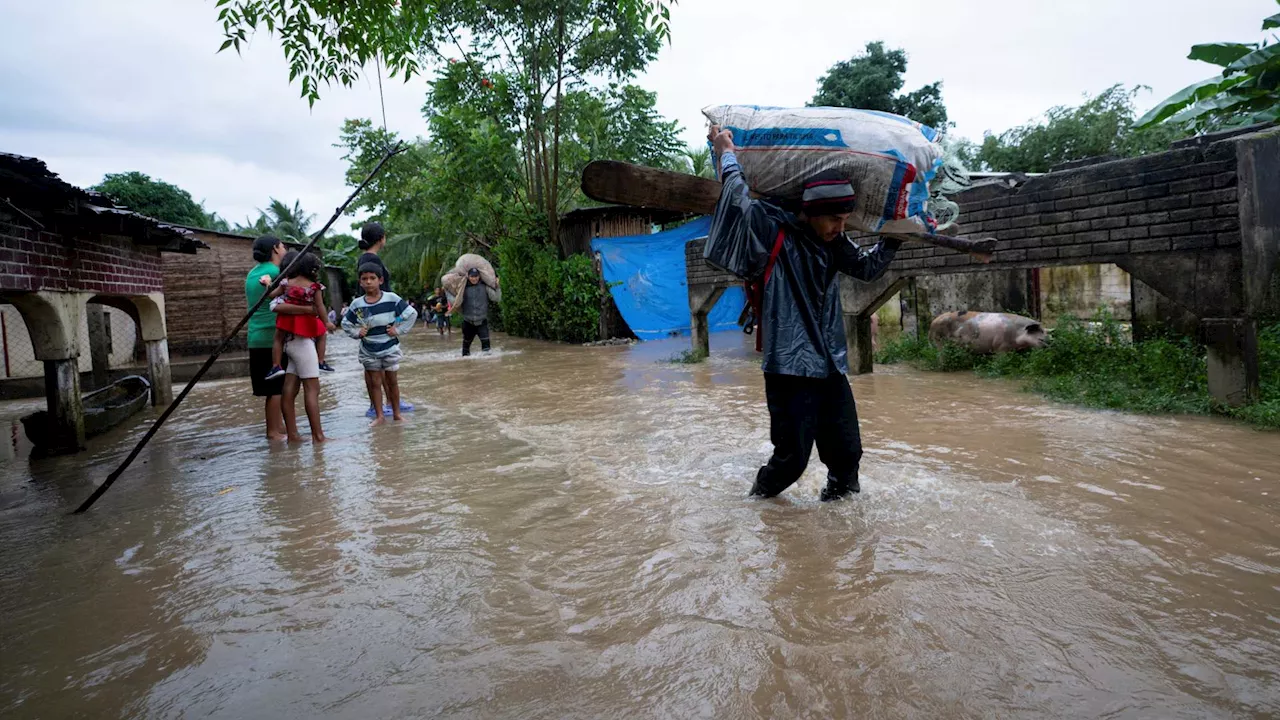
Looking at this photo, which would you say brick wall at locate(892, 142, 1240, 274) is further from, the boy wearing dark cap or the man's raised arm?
the boy wearing dark cap

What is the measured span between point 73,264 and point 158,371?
3.08 m

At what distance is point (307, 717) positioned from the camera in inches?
82.4

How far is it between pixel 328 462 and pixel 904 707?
450 cm

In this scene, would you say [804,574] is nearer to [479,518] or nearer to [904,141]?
[479,518]

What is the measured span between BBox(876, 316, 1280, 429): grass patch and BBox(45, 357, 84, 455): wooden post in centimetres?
825

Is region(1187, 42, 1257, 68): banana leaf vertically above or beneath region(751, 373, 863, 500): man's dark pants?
above

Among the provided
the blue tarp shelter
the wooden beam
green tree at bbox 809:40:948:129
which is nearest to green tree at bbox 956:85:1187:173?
green tree at bbox 809:40:948:129

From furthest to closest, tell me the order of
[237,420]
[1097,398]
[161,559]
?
[237,420] → [1097,398] → [161,559]

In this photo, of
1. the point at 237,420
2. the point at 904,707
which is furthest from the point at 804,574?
the point at 237,420

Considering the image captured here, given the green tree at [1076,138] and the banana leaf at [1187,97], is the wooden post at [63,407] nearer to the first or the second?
the banana leaf at [1187,97]

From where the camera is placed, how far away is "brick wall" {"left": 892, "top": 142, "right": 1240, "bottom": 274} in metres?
5.44

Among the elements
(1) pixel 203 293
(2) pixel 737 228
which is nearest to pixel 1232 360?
(2) pixel 737 228

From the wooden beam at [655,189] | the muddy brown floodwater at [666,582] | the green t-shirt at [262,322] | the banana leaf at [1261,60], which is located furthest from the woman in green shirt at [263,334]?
the banana leaf at [1261,60]

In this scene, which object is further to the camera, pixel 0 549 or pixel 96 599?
pixel 0 549
